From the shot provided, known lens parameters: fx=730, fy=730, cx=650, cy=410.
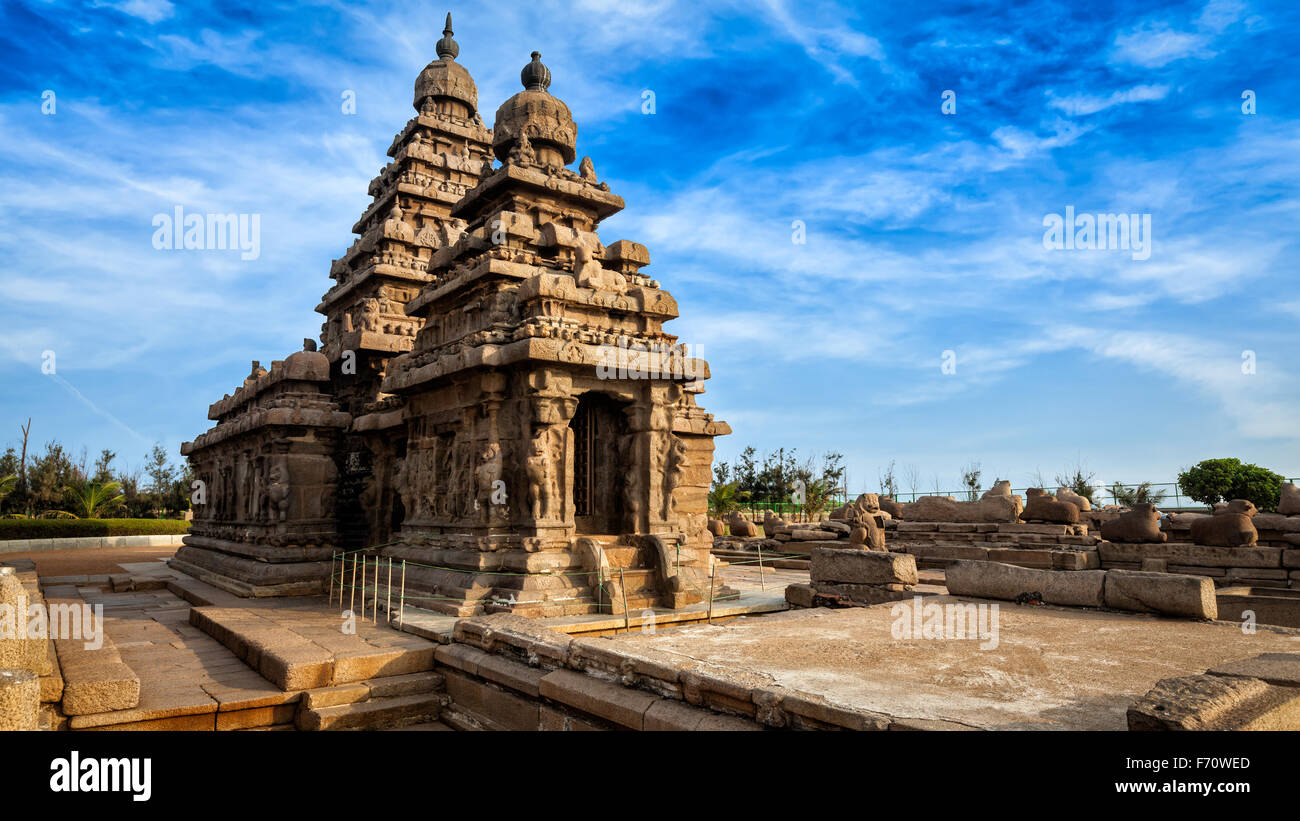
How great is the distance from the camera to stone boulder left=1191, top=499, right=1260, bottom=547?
11328 millimetres

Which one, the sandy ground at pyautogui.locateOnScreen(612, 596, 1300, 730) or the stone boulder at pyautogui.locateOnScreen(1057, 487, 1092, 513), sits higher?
the stone boulder at pyautogui.locateOnScreen(1057, 487, 1092, 513)

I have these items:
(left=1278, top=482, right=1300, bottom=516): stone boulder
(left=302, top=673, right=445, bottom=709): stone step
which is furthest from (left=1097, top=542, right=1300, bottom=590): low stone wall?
(left=302, top=673, right=445, bottom=709): stone step

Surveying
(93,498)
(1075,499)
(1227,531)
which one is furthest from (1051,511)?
(93,498)

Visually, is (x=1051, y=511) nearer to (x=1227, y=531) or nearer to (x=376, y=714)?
(x=1227, y=531)

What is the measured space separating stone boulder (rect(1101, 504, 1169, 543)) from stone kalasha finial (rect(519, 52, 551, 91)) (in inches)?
502

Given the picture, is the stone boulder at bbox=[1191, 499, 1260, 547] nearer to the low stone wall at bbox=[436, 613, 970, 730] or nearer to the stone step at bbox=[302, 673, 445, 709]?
the low stone wall at bbox=[436, 613, 970, 730]

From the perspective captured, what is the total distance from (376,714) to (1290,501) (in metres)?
15.8

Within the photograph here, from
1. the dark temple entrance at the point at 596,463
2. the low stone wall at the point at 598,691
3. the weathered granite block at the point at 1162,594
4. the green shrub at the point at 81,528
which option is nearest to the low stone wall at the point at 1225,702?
the low stone wall at the point at 598,691

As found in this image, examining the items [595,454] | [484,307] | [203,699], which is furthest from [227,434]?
[203,699]

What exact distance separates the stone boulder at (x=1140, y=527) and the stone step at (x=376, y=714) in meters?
11.5

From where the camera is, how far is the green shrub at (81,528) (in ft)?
82.0

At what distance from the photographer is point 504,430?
31.4 feet

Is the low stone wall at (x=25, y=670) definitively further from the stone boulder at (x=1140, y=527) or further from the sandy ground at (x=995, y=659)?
the stone boulder at (x=1140, y=527)
